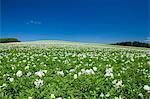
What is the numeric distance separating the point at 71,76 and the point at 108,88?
3.83ft

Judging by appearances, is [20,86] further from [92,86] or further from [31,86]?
[92,86]

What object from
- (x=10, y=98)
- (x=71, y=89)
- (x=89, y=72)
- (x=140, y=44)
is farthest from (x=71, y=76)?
(x=140, y=44)

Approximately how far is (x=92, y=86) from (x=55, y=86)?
0.79 m

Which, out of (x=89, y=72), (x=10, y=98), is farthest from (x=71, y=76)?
(x=10, y=98)

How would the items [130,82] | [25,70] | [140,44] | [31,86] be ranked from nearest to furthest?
[31,86], [130,82], [25,70], [140,44]

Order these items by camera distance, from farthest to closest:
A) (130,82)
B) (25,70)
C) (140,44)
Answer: (140,44) < (25,70) < (130,82)

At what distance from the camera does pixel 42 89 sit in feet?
18.6

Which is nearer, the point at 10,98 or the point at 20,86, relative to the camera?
the point at 10,98

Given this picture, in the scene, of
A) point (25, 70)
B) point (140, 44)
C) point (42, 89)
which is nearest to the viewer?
point (42, 89)

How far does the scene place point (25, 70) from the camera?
796 cm

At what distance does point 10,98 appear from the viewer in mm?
5273

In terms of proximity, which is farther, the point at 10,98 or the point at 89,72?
the point at 89,72

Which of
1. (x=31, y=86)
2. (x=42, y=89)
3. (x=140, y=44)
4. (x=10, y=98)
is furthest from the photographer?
(x=140, y=44)

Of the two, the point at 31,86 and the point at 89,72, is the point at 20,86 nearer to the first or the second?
the point at 31,86
